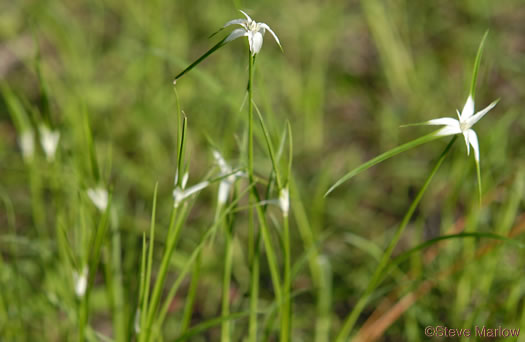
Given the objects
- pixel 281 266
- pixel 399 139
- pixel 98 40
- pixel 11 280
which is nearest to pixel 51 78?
pixel 98 40

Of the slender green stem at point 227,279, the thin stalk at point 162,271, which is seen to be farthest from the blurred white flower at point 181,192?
the slender green stem at point 227,279

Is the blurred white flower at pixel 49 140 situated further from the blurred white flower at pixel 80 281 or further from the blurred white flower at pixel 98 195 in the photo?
the blurred white flower at pixel 80 281

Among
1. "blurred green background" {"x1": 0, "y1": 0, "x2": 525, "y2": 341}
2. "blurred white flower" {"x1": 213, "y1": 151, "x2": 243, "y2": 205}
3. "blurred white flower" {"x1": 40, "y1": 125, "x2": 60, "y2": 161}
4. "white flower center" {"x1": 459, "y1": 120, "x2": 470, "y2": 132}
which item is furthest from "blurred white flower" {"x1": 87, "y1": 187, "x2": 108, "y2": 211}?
"white flower center" {"x1": 459, "y1": 120, "x2": 470, "y2": 132}

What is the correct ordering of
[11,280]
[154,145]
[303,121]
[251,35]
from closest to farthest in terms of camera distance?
[251,35] < [11,280] < [154,145] < [303,121]

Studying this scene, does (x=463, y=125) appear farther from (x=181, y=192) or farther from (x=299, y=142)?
(x=299, y=142)

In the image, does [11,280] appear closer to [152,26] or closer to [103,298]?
[103,298]
